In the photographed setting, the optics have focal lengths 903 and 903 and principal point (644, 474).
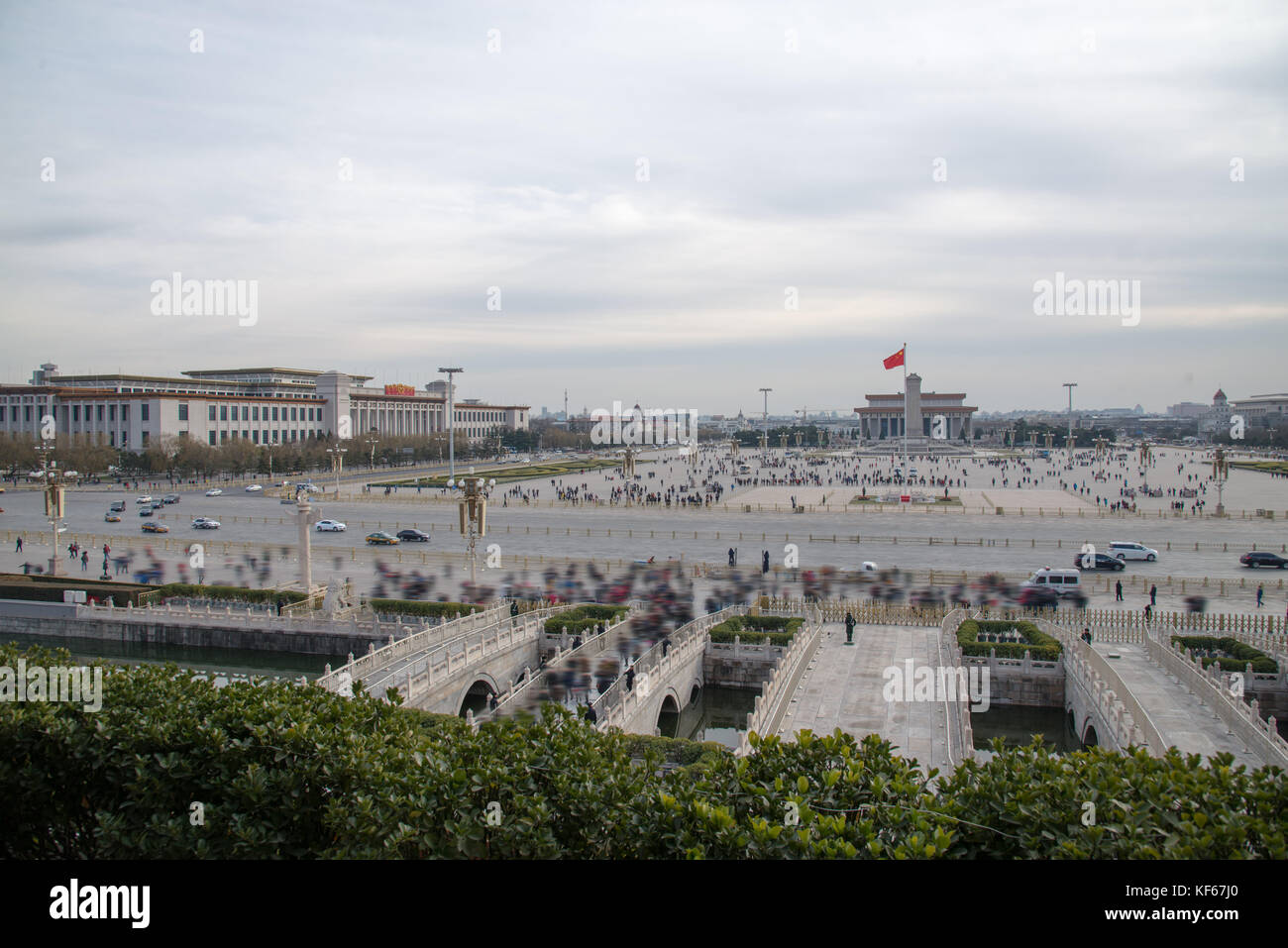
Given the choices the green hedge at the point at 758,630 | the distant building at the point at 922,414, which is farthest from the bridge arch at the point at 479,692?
the distant building at the point at 922,414

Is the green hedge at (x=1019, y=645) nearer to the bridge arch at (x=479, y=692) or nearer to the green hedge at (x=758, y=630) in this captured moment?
the green hedge at (x=758, y=630)

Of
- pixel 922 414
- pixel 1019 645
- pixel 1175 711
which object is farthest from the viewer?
pixel 922 414

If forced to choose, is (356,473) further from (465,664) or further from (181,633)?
(465,664)

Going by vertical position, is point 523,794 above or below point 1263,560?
above

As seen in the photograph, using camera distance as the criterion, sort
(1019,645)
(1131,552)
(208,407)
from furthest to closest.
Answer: (208,407) < (1131,552) < (1019,645)

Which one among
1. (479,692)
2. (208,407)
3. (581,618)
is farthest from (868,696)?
(208,407)

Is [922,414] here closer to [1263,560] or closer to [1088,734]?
[1263,560]

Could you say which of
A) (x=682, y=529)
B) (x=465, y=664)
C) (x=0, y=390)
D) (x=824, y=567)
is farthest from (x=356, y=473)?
(x=465, y=664)
